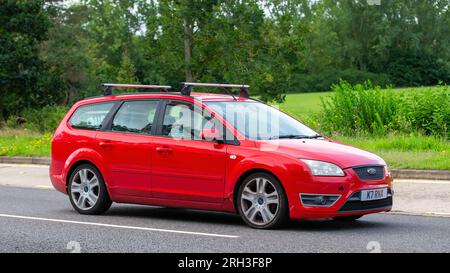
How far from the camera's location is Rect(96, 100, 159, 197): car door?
11.3 metres

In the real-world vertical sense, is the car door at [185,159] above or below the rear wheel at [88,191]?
above

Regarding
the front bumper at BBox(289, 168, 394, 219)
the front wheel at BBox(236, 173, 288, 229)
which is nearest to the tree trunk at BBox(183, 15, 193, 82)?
the front wheel at BBox(236, 173, 288, 229)

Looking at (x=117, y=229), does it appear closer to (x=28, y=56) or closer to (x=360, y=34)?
(x=28, y=56)

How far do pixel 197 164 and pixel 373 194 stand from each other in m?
2.14

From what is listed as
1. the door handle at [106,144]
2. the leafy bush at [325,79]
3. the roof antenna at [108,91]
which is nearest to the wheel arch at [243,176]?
the door handle at [106,144]

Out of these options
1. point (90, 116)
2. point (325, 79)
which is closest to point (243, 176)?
point (90, 116)

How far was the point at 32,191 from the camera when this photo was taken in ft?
52.5

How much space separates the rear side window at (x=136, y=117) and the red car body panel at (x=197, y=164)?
0.10 m

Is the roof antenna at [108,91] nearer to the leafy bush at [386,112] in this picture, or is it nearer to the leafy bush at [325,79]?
the leafy bush at [386,112]

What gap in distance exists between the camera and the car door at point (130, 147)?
1130 cm

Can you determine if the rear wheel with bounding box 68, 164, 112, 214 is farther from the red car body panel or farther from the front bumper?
the front bumper

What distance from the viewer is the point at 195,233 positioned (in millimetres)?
10094

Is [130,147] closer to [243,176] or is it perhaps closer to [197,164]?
[197,164]

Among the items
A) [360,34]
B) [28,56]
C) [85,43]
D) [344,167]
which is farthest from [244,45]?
[360,34]
